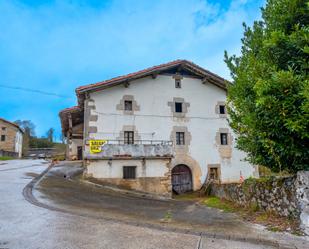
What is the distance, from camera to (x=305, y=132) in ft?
16.3

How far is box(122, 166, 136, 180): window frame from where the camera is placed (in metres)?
13.4

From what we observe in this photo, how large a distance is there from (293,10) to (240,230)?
5345 mm

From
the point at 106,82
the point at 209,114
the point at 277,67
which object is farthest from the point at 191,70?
the point at 277,67

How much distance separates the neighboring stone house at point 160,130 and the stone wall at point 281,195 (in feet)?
21.3

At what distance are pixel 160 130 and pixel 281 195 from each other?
393 inches

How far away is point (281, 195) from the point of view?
6.05 meters

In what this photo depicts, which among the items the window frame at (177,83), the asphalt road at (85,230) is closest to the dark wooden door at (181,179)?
the window frame at (177,83)

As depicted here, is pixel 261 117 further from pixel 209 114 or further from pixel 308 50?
pixel 209 114

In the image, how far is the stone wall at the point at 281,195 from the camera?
17.3ft

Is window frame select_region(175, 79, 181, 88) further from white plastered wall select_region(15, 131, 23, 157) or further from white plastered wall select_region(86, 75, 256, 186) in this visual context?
white plastered wall select_region(15, 131, 23, 157)

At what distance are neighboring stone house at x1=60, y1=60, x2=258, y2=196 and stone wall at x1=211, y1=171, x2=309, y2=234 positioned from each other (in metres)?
6.49

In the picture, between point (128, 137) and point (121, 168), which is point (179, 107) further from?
point (121, 168)

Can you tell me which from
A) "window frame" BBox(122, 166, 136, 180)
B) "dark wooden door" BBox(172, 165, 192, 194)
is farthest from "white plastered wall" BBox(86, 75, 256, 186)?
"window frame" BBox(122, 166, 136, 180)

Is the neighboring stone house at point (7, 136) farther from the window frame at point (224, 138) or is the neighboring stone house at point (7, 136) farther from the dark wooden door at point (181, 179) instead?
the window frame at point (224, 138)
